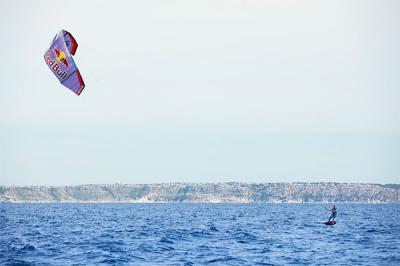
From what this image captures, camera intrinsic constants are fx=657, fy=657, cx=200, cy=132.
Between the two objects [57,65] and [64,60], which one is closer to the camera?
[64,60]

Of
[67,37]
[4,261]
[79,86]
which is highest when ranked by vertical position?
[67,37]

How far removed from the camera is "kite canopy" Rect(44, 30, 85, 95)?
3978 cm

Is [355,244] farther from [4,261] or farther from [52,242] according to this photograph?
[4,261]

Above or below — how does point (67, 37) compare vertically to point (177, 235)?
above

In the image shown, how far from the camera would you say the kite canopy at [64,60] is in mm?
39781

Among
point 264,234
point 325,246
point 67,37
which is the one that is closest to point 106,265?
point 67,37

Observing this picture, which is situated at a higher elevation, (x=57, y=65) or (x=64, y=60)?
→ (x=64, y=60)

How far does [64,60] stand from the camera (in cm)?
4044

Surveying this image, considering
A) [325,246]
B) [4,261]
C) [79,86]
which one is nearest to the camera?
[79,86]

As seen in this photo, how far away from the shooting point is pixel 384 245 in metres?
55.2

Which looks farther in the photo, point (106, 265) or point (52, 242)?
point (52, 242)

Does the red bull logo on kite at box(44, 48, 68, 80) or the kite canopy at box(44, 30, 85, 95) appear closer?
the kite canopy at box(44, 30, 85, 95)

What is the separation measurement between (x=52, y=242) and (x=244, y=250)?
55.3ft

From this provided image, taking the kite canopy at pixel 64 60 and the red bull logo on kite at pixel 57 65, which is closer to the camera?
the kite canopy at pixel 64 60
